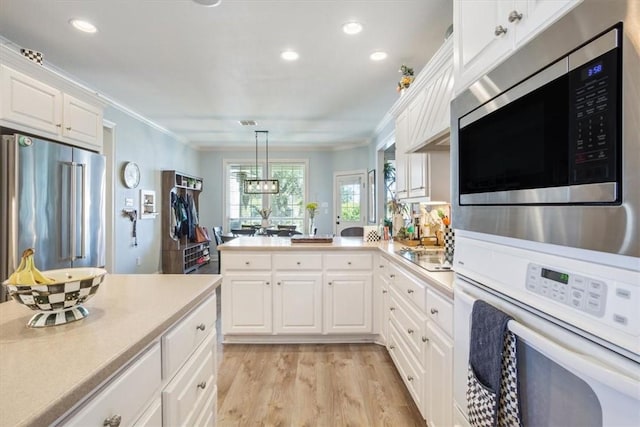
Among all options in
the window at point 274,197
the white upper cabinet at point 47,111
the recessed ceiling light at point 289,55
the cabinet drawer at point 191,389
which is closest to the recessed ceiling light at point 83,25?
the white upper cabinet at point 47,111

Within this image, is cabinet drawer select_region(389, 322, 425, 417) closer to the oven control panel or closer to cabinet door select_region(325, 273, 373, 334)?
cabinet door select_region(325, 273, 373, 334)

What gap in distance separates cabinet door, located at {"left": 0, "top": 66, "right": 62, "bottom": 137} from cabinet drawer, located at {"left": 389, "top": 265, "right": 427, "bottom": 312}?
275cm

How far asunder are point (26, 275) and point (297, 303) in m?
2.28

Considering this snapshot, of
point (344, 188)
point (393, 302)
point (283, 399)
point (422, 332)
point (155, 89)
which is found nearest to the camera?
point (422, 332)

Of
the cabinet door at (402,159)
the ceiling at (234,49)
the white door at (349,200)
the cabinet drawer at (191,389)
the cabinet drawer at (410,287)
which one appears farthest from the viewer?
the white door at (349,200)

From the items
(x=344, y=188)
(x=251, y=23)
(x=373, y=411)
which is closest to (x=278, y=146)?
(x=344, y=188)

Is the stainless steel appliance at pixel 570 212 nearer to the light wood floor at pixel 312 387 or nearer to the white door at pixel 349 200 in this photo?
the light wood floor at pixel 312 387

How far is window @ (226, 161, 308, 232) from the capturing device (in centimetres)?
789

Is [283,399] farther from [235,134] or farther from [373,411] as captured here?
[235,134]

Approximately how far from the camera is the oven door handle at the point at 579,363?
541mm

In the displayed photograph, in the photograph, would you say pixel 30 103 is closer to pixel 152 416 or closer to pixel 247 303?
pixel 247 303

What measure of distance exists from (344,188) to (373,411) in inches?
230

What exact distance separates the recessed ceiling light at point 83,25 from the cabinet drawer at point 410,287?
3.00 metres

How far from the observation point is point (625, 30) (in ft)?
1.83
